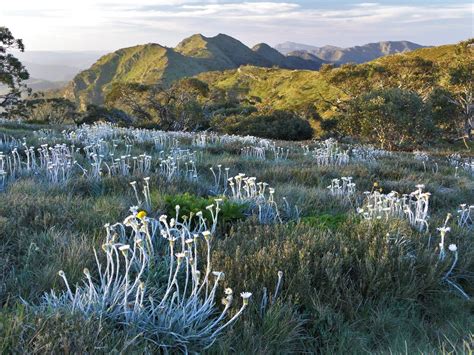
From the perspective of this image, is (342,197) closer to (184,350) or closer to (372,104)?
(184,350)

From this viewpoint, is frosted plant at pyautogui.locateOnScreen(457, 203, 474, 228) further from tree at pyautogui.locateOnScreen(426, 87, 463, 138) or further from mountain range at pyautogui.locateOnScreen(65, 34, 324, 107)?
mountain range at pyautogui.locateOnScreen(65, 34, 324, 107)

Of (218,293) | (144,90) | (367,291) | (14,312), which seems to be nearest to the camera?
(14,312)

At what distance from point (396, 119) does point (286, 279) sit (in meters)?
19.0

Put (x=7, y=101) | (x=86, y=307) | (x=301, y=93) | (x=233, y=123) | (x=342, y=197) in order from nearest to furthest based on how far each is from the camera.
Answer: (x=86, y=307) → (x=342, y=197) → (x=7, y=101) → (x=233, y=123) → (x=301, y=93)

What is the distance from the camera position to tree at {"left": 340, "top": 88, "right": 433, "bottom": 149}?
20797 mm

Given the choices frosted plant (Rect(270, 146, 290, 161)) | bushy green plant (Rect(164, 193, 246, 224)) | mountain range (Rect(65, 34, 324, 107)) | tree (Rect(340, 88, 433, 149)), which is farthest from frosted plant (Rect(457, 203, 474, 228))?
mountain range (Rect(65, 34, 324, 107))

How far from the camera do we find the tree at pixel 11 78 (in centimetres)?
3019

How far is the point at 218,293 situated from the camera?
3.02m

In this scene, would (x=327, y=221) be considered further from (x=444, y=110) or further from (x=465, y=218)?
(x=444, y=110)

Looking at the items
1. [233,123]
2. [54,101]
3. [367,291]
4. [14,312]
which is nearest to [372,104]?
[233,123]

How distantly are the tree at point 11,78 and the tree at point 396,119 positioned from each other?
858 inches

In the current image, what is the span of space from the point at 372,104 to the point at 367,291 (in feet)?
63.6

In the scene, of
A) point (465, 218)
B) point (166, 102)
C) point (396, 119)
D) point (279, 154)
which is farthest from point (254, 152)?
point (166, 102)

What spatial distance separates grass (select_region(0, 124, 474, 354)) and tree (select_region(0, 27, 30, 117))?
A: 28442 mm
